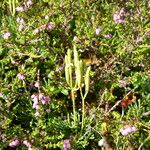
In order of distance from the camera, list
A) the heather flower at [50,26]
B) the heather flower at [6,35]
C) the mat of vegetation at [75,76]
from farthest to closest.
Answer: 1. the heather flower at [50,26]
2. the heather flower at [6,35]
3. the mat of vegetation at [75,76]

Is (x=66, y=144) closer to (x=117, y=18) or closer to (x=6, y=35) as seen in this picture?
(x=6, y=35)

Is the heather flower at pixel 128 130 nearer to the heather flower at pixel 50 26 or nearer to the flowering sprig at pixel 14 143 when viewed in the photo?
the flowering sprig at pixel 14 143

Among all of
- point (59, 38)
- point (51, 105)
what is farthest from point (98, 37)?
point (51, 105)

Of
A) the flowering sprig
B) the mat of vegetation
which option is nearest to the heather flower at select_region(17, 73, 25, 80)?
the mat of vegetation

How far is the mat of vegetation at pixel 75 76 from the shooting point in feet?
8.57

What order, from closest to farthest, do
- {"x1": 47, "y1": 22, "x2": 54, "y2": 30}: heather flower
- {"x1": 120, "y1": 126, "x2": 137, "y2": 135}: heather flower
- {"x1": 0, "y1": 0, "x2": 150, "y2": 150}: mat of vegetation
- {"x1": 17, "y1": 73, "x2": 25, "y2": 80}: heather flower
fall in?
{"x1": 120, "y1": 126, "x2": 137, "y2": 135}: heather flower → {"x1": 0, "y1": 0, "x2": 150, "y2": 150}: mat of vegetation → {"x1": 17, "y1": 73, "x2": 25, "y2": 80}: heather flower → {"x1": 47, "y1": 22, "x2": 54, "y2": 30}: heather flower

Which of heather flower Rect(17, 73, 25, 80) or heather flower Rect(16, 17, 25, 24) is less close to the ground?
heather flower Rect(16, 17, 25, 24)

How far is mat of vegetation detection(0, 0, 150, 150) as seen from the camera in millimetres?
2613

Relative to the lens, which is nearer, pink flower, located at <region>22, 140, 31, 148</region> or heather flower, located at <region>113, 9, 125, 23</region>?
pink flower, located at <region>22, 140, 31, 148</region>

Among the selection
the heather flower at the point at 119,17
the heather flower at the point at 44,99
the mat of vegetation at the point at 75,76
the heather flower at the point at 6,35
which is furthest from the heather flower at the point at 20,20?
the heather flower at the point at 44,99

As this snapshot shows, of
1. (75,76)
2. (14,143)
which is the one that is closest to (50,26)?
(75,76)

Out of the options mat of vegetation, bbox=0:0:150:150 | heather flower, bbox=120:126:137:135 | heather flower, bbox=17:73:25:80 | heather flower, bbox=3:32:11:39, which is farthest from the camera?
heather flower, bbox=3:32:11:39

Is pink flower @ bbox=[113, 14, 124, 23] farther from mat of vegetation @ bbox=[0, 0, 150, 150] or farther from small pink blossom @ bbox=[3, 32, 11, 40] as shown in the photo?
small pink blossom @ bbox=[3, 32, 11, 40]

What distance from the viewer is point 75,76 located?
113 inches
